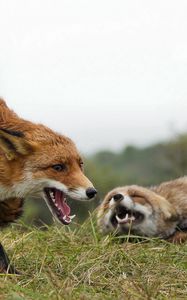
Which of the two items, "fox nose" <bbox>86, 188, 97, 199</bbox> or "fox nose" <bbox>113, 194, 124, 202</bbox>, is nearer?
"fox nose" <bbox>86, 188, 97, 199</bbox>

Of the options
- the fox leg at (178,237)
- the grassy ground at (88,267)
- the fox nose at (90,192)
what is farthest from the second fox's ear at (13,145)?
the fox leg at (178,237)

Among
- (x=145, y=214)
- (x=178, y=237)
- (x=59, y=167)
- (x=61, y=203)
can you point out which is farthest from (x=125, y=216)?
(x=59, y=167)

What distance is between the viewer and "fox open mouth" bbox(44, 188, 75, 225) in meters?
6.72

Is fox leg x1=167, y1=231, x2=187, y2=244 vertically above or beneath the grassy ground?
beneath

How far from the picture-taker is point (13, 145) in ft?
21.8

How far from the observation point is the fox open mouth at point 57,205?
672cm

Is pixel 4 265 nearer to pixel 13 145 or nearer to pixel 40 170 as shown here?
Result: pixel 40 170

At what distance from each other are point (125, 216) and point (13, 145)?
344 centimetres

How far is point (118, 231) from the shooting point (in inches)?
369

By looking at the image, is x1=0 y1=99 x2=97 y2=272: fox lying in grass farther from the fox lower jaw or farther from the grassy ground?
the grassy ground

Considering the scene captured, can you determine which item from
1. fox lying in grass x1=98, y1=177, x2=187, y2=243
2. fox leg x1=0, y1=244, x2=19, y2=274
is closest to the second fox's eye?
fox leg x1=0, y1=244, x2=19, y2=274

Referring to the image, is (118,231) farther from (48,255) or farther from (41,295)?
(41,295)

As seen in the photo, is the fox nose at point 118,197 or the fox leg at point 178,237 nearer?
the fox leg at point 178,237

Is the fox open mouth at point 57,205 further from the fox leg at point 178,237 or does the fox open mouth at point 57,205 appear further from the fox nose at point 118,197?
the fox leg at point 178,237
